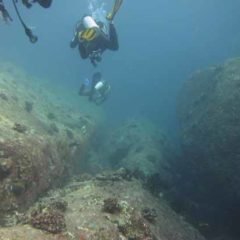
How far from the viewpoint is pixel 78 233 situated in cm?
709

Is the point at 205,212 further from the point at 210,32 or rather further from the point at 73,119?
the point at 210,32

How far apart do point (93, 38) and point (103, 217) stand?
4.42 meters

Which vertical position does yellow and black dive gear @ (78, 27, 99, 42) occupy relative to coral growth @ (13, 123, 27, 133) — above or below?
above

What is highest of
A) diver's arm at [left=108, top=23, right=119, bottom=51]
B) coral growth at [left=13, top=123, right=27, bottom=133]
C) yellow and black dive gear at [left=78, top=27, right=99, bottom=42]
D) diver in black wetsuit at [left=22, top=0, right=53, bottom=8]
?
diver's arm at [left=108, top=23, right=119, bottom=51]

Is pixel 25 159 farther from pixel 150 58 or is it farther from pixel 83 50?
pixel 150 58

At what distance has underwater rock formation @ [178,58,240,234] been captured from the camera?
14945 mm

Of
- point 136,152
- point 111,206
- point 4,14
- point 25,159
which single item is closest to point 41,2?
point 4,14

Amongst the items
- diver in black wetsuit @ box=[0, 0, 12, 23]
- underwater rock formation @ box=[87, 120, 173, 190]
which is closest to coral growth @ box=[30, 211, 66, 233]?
diver in black wetsuit @ box=[0, 0, 12, 23]

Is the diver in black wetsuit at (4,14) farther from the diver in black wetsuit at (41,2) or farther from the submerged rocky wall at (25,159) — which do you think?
the submerged rocky wall at (25,159)

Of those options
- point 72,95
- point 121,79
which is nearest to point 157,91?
point 121,79

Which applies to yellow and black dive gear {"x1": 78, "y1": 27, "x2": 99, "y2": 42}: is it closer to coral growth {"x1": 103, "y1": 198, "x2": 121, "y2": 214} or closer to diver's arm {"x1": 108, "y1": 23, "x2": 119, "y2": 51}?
diver's arm {"x1": 108, "y1": 23, "x2": 119, "y2": 51}

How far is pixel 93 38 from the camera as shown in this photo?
964 centimetres

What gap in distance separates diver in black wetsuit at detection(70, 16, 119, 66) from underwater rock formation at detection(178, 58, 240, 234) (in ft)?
23.8

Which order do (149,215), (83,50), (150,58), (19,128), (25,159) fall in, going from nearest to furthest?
(149,215) → (25,159) → (83,50) → (19,128) → (150,58)
